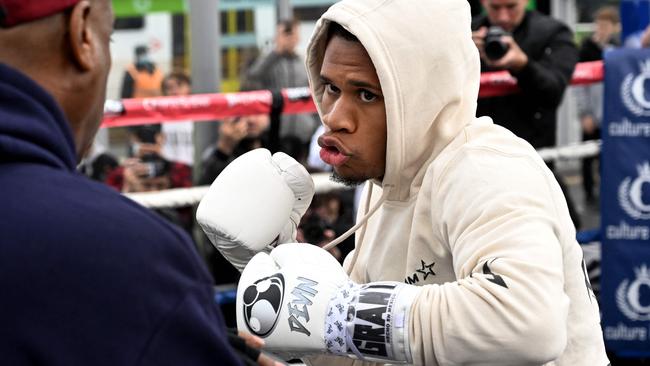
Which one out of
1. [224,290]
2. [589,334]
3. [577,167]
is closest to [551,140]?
[224,290]

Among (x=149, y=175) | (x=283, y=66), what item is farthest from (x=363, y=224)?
(x=283, y=66)

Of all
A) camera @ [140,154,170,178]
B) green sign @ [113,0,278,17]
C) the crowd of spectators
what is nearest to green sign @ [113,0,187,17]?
green sign @ [113,0,278,17]

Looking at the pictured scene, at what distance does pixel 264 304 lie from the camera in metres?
2.09

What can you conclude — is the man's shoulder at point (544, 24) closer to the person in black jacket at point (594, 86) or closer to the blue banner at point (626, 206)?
the blue banner at point (626, 206)

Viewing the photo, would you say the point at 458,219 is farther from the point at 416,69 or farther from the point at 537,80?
the point at 537,80

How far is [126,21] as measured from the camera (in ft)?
38.4

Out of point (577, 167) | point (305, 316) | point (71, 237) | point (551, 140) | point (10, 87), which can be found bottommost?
point (577, 167)

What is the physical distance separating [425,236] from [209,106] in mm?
2484

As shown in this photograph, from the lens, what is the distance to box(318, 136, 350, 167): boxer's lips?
2.35 meters

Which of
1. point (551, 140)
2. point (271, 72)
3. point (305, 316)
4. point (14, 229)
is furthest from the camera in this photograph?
point (271, 72)

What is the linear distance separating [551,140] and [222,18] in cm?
755

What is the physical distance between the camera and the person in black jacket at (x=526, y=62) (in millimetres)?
4789

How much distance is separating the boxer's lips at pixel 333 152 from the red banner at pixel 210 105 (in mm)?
2116

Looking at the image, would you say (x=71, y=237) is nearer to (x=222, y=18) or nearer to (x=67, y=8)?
(x=67, y=8)
